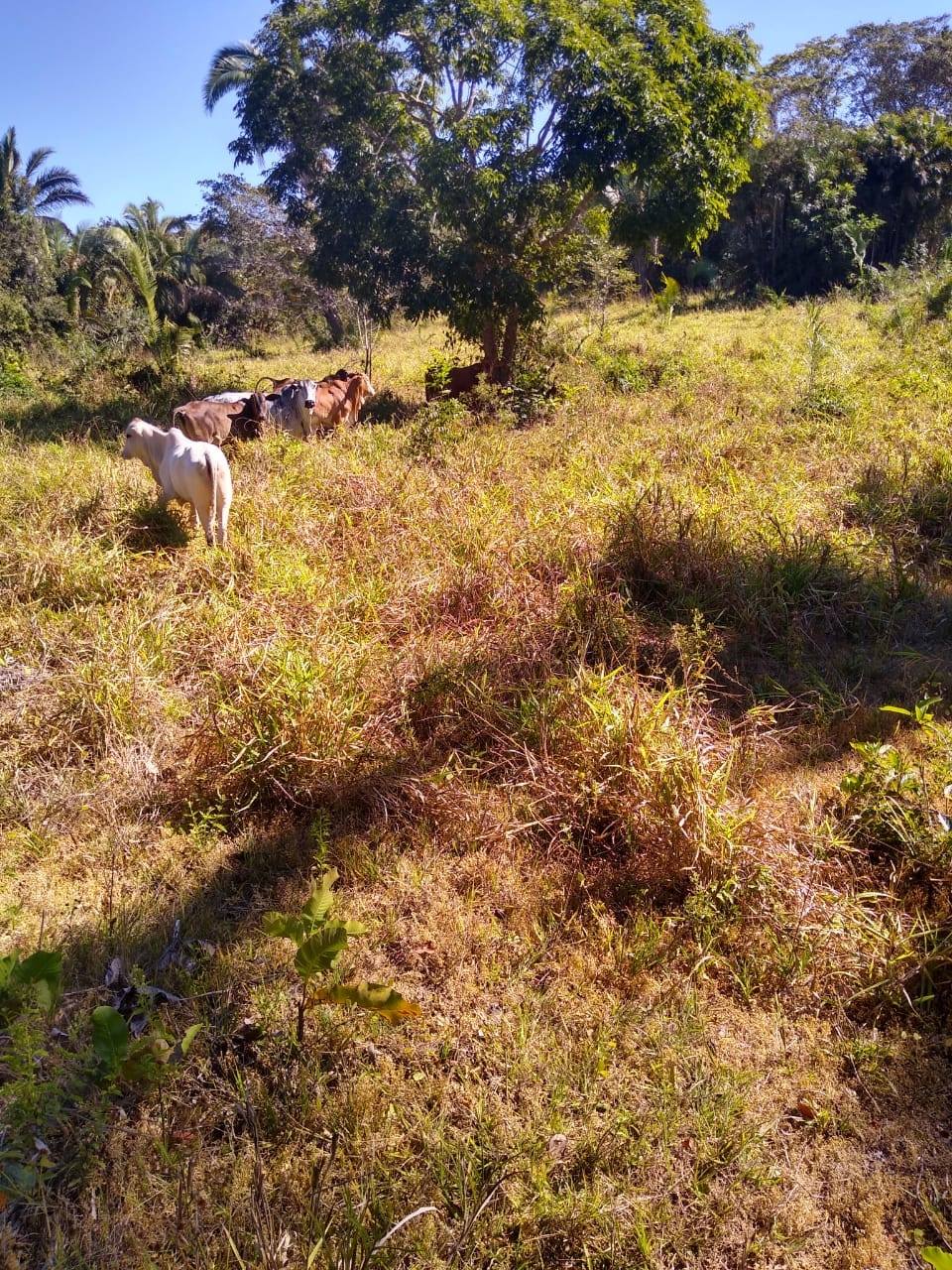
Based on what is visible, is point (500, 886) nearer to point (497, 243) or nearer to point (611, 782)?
point (611, 782)

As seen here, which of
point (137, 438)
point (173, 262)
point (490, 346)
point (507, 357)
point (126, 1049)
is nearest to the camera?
point (126, 1049)

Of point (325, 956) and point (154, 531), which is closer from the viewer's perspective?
point (325, 956)

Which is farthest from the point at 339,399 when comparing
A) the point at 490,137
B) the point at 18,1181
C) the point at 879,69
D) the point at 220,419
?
the point at 879,69

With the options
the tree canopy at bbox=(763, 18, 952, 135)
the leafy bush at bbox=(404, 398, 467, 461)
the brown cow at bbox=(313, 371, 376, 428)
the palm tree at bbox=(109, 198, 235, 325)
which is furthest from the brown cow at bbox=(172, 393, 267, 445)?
the tree canopy at bbox=(763, 18, 952, 135)

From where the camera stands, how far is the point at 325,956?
2.07 meters

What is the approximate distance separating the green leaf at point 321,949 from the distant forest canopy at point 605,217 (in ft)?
27.8

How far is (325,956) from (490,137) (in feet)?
29.6

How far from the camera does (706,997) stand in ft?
7.87

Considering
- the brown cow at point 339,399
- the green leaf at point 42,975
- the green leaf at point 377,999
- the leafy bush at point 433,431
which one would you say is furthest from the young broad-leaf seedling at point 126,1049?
the brown cow at point 339,399

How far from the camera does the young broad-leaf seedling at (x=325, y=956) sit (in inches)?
78.4

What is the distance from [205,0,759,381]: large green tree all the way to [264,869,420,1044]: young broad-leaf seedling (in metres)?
8.28

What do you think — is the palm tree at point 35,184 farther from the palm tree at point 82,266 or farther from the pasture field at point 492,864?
the pasture field at point 492,864

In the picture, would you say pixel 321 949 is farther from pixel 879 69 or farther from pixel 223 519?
pixel 879 69

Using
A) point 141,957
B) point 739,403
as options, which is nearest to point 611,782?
point 141,957
